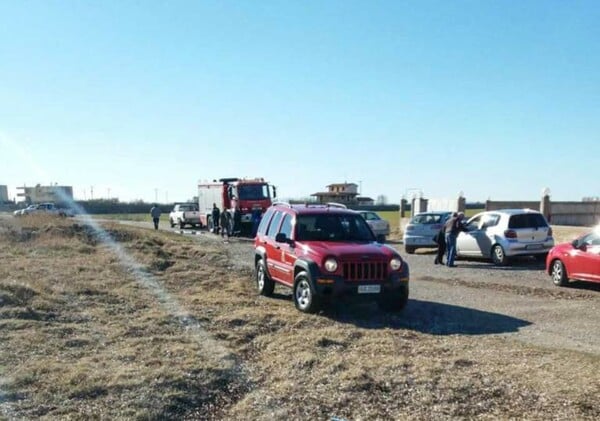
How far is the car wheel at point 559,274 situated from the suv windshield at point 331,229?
5039mm

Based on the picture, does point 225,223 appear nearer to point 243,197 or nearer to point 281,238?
point 243,197

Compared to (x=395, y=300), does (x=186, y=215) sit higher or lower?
higher

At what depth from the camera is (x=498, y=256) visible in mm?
16625

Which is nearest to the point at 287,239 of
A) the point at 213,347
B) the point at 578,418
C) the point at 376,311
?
the point at 376,311

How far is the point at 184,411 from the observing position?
5.11 meters

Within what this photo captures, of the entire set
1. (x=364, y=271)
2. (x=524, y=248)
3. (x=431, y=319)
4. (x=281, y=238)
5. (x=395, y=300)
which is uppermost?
(x=281, y=238)

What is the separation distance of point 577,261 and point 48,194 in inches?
2756

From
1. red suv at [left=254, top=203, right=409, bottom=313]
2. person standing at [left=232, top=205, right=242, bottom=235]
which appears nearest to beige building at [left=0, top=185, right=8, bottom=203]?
person standing at [left=232, top=205, right=242, bottom=235]

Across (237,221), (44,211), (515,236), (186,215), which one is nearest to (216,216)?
(237,221)

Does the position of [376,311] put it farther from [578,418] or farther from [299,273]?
[578,418]

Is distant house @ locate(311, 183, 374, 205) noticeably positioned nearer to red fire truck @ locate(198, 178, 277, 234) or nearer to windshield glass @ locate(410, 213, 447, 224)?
red fire truck @ locate(198, 178, 277, 234)

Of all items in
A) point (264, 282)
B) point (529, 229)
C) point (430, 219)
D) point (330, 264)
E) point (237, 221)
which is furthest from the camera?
point (237, 221)

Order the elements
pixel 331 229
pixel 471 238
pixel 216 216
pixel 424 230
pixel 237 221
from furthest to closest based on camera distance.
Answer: pixel 216 216, pixel 237 221, pixel 424 230, pixel 471 238, pixel 331 229

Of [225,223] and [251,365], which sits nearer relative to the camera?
[251,365]
